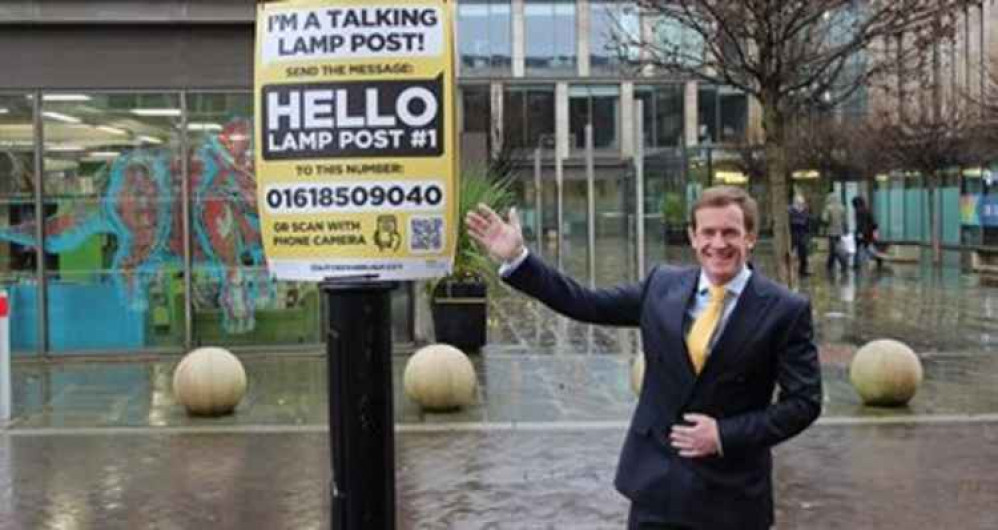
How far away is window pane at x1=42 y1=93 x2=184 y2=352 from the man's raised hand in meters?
12.2

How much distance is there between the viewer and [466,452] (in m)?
9.58

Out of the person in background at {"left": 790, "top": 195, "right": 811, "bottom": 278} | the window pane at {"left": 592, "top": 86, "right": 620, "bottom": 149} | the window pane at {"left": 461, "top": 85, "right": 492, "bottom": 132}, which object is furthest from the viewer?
the window pane at {"left": 592, "top": 86, "right": 620, "bottom": 149}

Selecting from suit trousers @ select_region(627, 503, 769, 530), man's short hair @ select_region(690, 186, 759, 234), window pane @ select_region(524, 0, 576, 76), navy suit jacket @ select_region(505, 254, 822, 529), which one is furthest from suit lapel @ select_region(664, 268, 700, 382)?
window pane @ select_region(524, 0, 576, 76)

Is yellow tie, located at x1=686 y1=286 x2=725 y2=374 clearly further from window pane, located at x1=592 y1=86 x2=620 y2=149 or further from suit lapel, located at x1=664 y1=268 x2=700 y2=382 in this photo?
window pane, located at x1=592 y1=86 x2=620 y2=149

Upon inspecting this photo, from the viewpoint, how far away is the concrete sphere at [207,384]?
1105cm

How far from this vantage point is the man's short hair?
12.2 feet

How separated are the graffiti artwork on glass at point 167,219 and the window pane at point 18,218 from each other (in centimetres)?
7

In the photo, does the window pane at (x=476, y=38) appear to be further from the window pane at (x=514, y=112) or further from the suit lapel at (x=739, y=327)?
the suit lapel at (x=739, y=327)

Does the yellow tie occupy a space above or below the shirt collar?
below

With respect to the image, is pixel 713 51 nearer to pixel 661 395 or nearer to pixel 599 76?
pixel 661 395

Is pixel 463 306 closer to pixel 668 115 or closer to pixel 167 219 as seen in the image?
pixel 167 219

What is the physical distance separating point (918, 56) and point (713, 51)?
2.67 metres

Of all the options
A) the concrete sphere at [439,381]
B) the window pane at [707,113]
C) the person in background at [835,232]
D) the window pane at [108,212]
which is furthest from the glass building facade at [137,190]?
the window pane at [707,113]

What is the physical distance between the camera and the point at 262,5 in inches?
149
